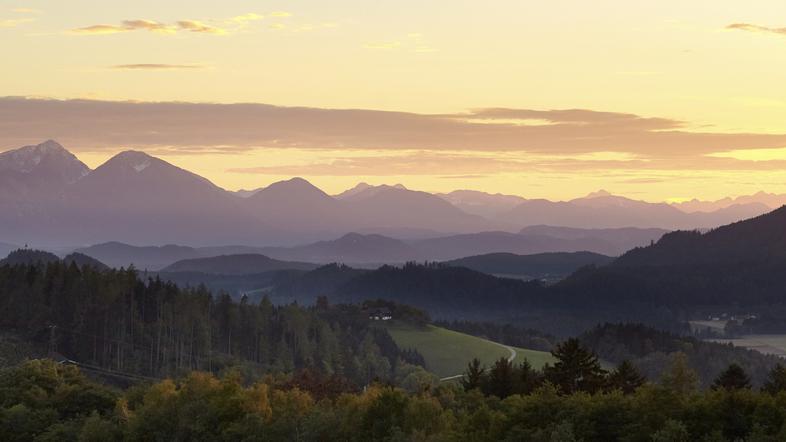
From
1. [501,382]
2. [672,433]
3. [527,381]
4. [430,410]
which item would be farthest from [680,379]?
[672,433]

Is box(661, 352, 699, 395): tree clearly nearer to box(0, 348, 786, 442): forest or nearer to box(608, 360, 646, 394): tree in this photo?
box(0, 348, 786, 442): forest

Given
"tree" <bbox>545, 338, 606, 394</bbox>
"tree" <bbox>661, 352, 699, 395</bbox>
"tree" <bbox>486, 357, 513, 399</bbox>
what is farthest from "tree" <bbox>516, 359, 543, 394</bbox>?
"tree" <bbox>661, 352, 699, 395</bbox>

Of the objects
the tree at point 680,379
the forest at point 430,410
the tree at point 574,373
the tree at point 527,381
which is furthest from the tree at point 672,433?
the tree at point 527,381

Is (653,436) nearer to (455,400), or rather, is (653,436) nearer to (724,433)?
(724,433)

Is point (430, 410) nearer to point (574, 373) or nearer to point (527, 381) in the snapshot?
point (574, 373)

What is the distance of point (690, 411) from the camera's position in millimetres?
95500

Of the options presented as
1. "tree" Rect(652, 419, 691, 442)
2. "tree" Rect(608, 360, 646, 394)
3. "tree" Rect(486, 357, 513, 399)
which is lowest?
"tree" Rect(486, 357, 513, 399)

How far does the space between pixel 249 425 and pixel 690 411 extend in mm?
42812

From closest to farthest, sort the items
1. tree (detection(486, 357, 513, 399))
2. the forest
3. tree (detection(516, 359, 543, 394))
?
the forest < tree (detection(516, 359, 543, 394)) < tree (detection(486, 357, 513, 399))

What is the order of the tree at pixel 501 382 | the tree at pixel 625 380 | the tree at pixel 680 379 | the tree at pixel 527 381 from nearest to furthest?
the tree at pixel 680 379, the tree at pixel 625 380, the tree at pixel 527 381, the tree at pixel 501 382

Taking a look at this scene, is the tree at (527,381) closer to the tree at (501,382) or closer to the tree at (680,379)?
the tree at (501,382)

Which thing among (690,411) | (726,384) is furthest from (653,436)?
(726,384)

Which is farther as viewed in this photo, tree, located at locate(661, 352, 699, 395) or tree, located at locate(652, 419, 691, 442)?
tree, located at locate(661, 352, 699, 395)

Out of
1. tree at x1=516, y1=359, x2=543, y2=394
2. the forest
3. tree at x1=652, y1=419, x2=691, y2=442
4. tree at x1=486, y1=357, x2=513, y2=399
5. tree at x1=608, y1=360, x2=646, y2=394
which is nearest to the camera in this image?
tree at x1=652, y1=419, x2=691, y2=442
